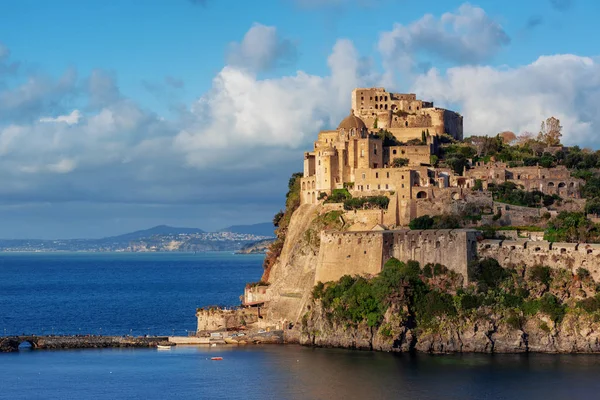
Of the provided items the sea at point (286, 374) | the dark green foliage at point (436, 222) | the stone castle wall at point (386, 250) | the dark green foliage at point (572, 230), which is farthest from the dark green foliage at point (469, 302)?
the dark green foliage at point (436, 222)

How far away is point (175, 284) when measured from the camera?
155m

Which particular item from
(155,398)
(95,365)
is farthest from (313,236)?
(155,398)

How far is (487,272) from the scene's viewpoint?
2832 inches

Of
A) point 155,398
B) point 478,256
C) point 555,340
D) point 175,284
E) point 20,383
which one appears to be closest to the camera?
point 155,398

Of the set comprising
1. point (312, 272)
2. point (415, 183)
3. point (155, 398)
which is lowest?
point (155, 398)

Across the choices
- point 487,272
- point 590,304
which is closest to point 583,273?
point 590,304

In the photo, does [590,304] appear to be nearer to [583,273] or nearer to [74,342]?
[583,273]

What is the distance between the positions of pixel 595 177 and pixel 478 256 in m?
18.1

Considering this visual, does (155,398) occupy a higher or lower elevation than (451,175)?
lower

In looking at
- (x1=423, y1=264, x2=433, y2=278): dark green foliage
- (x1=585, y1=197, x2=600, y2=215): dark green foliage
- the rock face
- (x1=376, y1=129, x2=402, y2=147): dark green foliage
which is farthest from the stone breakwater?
(x1=585, y1=197, x2=600, y2=215): dark green foliage

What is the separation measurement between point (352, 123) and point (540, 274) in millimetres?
25301

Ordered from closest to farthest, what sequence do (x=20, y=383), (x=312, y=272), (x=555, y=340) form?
(x=20, y=383), (x=555, y=340), (x=312, y=272)

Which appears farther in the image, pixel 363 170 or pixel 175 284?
pixel 175 284

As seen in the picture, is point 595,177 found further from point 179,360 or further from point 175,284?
point 175,284
